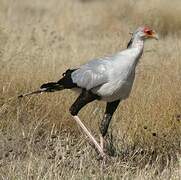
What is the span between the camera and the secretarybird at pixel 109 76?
15.0ft

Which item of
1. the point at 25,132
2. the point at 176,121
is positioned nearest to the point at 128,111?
the point at 176,121

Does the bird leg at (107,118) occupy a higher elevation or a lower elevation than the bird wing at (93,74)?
lower

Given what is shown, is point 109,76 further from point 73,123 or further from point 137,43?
point 73,123

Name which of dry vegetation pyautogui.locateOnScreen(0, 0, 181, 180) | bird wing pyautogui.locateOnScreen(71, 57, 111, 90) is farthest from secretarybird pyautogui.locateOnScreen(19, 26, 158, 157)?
dry vegetation pyautogui.locateOnScreen(0, 0, 181, 180)

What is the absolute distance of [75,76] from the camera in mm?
4836

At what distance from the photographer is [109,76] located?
459 cm

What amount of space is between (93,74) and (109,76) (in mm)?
149

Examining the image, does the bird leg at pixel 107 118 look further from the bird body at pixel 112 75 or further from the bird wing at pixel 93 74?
the bird wing at pixel 93 74

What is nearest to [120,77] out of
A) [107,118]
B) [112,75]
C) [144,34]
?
[112,75]

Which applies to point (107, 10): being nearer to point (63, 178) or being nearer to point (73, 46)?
point (73, 46)

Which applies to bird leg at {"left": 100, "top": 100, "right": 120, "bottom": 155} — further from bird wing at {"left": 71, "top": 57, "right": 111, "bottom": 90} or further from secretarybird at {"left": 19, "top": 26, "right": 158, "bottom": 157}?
bird wing at {"left": 71, "top": 57, "right": 111, "bottom": 90}

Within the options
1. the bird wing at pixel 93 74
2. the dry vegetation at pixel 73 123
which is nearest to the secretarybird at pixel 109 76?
the bird wing at pixel 93 74

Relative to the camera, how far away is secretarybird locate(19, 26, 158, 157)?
4566 millimetres

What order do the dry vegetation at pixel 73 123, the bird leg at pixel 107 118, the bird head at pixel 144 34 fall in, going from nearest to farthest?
the dry vegetation at pixel 73 123 → the bird head at pixel 144 34 → the bird leg at pixel 107 118
